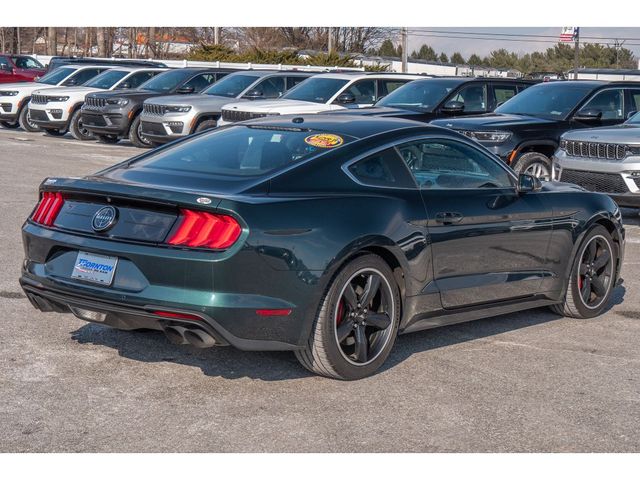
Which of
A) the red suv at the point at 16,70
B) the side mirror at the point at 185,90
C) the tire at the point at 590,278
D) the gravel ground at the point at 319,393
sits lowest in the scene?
the gravel ground at the point at 319,393

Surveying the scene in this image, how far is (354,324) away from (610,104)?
34.8ft

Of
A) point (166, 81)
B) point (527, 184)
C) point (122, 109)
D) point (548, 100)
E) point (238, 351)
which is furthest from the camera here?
point (166, 81)

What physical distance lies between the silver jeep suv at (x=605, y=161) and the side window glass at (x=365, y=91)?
6.12 metres

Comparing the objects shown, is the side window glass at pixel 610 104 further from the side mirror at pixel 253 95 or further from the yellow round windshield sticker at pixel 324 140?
the yellow round windshield sticker at pixel 324 140

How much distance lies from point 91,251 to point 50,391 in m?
0.77

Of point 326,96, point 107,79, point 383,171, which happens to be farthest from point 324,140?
point 107,79

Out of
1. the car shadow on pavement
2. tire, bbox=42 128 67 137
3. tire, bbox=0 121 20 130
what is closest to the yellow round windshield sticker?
the car shadow on pavement

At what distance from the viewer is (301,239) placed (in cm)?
570

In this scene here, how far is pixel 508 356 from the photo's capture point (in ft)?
22.2

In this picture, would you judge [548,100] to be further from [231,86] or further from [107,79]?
[107,79]

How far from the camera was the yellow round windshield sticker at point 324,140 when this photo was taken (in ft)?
21.0

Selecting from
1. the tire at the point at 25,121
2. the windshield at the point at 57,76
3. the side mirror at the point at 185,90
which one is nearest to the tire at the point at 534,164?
the side mirror at the point at 185,90

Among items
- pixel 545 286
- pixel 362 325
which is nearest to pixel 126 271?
pixel 362 325

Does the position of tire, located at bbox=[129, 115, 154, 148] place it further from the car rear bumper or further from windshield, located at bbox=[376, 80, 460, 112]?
the car rear bumper
